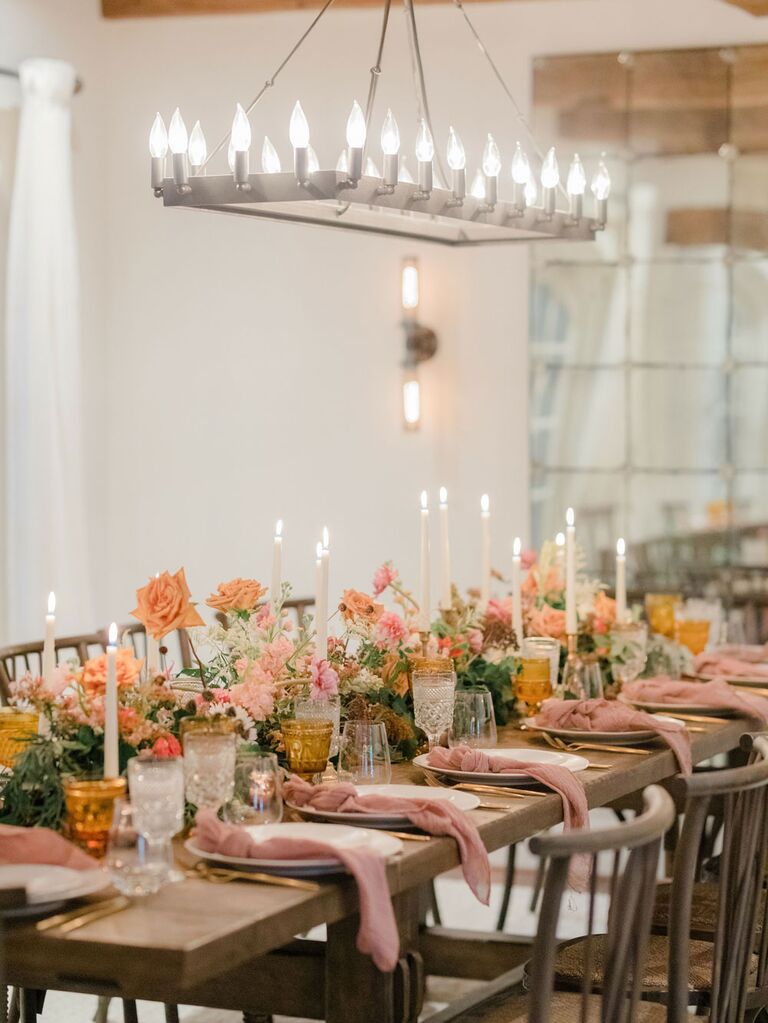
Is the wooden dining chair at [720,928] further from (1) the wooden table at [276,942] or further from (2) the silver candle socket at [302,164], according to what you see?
(2) the silver candle socket at [302,164]

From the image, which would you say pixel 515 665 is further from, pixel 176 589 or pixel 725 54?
pixel 725 54

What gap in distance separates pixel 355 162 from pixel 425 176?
23 cm

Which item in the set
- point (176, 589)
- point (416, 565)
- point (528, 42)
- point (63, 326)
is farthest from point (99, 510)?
point (176, 589)

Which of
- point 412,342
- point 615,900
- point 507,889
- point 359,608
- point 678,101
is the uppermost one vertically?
point 678,101

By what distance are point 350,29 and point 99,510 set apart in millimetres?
2056

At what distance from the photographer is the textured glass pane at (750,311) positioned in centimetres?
544

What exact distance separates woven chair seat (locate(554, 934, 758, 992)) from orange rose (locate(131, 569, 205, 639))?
0.85 meters

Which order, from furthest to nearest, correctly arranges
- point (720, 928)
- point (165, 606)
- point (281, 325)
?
point (281, 325) → point (165, 606) → point (720, 928)

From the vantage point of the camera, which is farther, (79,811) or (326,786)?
(326,786)

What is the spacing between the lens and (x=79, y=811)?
2.08 metres

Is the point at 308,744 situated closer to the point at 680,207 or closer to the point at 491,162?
the point at 491,162

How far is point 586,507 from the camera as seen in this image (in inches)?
220

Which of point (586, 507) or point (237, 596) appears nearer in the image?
point (237, 596)

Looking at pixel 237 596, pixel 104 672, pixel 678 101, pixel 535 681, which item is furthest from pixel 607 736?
pixel 678 101
